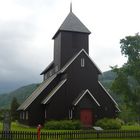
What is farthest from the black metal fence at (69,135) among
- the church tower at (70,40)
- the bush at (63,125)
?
the church tower at (70,40)

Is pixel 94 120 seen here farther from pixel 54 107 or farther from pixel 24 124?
pixel 24 124

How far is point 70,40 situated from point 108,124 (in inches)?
539

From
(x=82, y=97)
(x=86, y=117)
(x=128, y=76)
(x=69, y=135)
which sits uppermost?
(x=128, y=76)

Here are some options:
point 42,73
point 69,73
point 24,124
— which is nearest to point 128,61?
point 69,73

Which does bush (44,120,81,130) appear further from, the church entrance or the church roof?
the church roof

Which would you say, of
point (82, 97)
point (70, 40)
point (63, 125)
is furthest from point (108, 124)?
point (70, 40)

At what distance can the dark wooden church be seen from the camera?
49.0 metres

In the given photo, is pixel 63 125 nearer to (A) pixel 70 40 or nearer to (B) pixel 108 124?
(B) pixel 108 124

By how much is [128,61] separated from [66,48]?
46.4 feet

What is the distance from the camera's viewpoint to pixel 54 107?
48938mm

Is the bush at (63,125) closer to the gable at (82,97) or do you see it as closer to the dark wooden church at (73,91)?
the dark wooden church at (73,91)

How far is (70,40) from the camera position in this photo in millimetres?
53719

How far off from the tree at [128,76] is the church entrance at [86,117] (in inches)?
352

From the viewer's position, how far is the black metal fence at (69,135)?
31.0m
